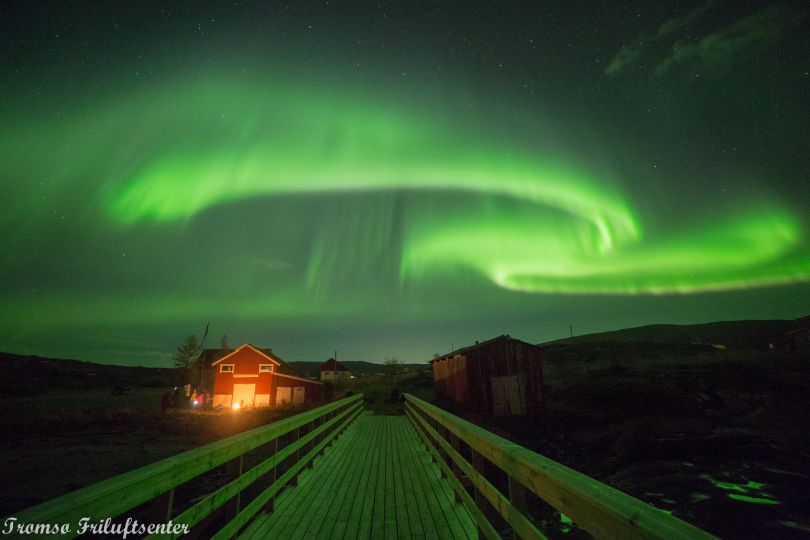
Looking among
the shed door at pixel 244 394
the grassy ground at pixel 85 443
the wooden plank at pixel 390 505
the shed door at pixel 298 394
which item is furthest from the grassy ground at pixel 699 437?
the shed door at pixel 244 394

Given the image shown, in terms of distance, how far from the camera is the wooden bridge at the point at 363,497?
1.68 metres

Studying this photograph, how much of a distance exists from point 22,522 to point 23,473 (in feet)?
63.0

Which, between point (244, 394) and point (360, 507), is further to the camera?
point (244, 394)

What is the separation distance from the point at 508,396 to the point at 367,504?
21.2m

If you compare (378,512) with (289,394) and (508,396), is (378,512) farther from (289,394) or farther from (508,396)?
(289,394)

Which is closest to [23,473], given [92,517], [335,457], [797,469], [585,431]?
[335,457]

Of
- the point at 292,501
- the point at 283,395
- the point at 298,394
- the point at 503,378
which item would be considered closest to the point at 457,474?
the point at 292,501

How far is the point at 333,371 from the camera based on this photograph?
285 feet

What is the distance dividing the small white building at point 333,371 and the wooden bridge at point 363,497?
7904 cm

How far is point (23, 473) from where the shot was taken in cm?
1457

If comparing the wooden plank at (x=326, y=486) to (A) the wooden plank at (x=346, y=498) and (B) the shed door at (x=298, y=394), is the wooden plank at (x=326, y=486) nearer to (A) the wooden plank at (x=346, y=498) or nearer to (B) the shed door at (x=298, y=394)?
(A) the wooden plank at (x=346, y=498)

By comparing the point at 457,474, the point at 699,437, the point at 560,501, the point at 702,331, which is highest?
the point at 702,331

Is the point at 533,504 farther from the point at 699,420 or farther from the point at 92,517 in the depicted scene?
the point at 699,420

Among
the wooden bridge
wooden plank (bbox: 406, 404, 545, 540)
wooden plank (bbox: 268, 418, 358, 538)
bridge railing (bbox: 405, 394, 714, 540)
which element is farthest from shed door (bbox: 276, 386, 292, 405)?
bridge railing (bbox: 405, 394, 714, 540)
